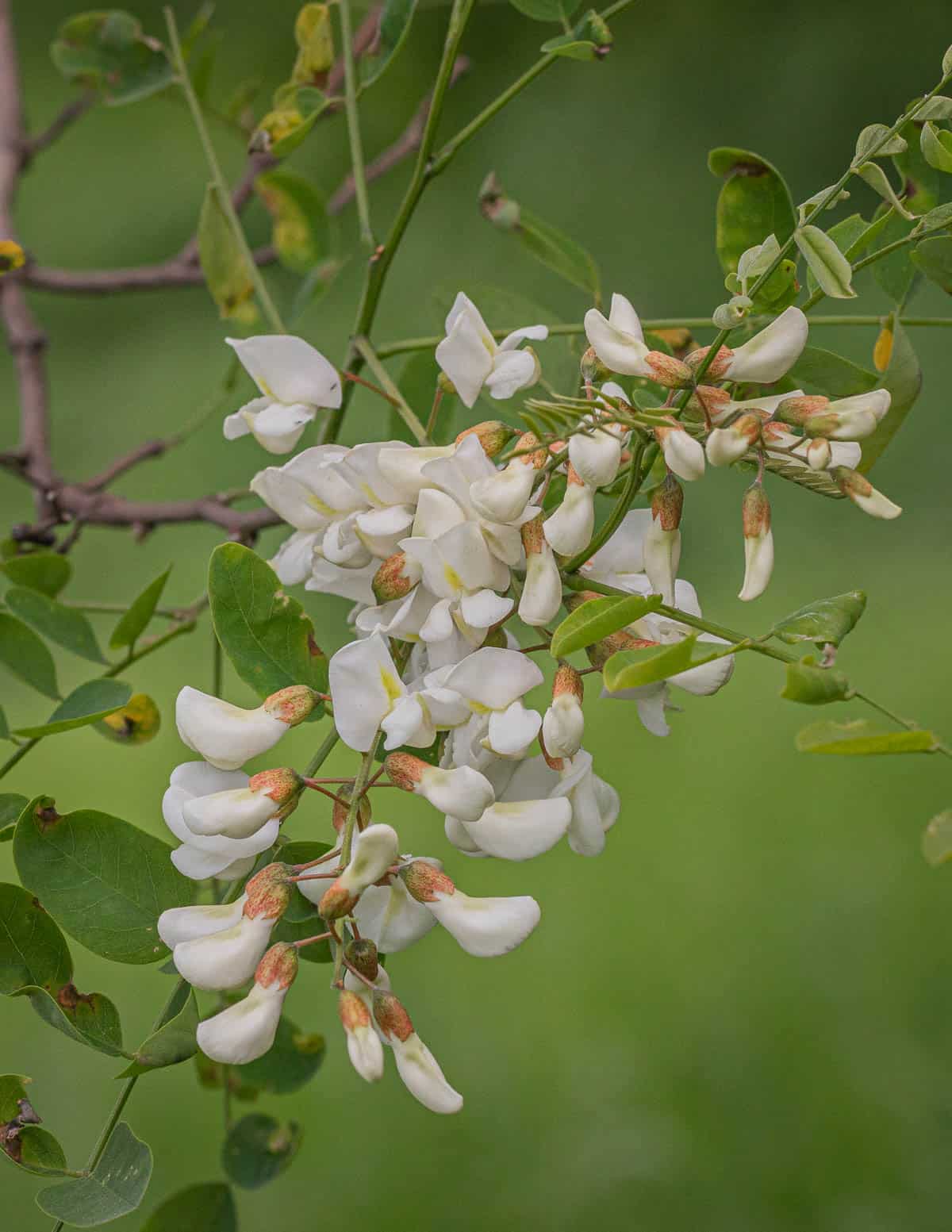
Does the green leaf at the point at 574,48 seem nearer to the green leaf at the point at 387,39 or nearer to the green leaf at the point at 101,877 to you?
the green leaf at the point at 387,39

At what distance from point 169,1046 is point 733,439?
164 millimetres

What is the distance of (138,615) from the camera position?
14.7 inches

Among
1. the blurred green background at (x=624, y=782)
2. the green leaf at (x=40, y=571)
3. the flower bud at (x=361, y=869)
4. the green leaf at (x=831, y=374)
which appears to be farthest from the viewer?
the blurred green background at (x=624, y=782)

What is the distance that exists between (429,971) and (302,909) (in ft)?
1.18

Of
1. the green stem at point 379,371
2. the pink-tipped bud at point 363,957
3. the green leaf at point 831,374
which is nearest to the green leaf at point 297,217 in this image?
the green stem at point 379,371

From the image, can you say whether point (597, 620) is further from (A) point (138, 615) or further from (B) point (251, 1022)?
(A) point (138, 615)

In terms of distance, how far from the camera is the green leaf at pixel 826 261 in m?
0.22

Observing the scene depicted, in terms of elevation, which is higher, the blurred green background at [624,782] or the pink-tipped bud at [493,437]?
the pink-tipped bud at [493,437]

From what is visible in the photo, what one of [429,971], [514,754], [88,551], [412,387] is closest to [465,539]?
[514,754]

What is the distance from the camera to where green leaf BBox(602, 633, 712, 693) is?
0.68ft

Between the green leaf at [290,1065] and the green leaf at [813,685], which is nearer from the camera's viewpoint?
the green leaf at [813,685]

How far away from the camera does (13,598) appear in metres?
0.38

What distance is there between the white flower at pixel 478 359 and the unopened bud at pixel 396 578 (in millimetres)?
49

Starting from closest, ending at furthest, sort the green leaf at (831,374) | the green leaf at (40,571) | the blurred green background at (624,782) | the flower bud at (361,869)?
the flower bud at (361,869)
the green leaf at (831,374)
the green leaf at (40,571)
the blurred green background at (624,782)
